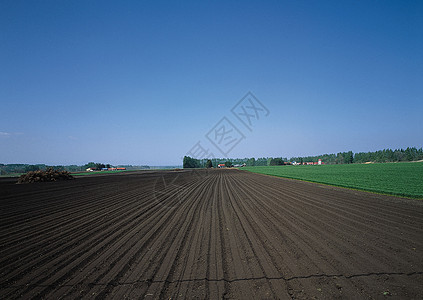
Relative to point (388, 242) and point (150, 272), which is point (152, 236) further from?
point (388, 242)

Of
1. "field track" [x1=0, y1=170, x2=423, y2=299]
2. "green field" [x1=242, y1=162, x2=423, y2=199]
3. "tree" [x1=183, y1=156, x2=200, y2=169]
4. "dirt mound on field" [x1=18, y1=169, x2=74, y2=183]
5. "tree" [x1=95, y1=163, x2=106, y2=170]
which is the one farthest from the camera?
"tree" [x1=183, y1=156, x2=200, y2=169]

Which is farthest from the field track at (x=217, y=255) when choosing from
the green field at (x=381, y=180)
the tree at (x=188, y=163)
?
the tree at (x=188, y=163)

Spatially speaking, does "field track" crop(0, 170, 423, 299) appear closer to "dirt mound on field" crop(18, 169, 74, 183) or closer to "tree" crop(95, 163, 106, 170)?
"dirt mound on field" crop(18, 169, 74, 183)

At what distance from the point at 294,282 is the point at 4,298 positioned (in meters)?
4.85

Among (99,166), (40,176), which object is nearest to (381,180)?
(40,176)

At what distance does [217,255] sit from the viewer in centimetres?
474

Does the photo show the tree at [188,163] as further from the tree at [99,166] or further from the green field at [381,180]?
the green field at [381,180]

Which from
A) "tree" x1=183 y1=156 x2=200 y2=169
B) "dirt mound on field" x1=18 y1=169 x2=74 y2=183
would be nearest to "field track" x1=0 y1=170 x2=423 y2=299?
"dirt mound on field" x1=18 y1=169 x2=74 y2=183

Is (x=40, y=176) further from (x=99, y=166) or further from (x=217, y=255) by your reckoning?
(x=99, y=166)

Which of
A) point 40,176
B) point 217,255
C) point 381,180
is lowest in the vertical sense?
point 217,255

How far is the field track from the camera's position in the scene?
137 inches

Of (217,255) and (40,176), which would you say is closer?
(217,255)

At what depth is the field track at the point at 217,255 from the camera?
3486mm

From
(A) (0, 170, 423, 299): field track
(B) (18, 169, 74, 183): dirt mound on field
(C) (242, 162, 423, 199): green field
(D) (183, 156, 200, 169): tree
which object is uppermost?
(D) (183, 156, 200, 169): tree
